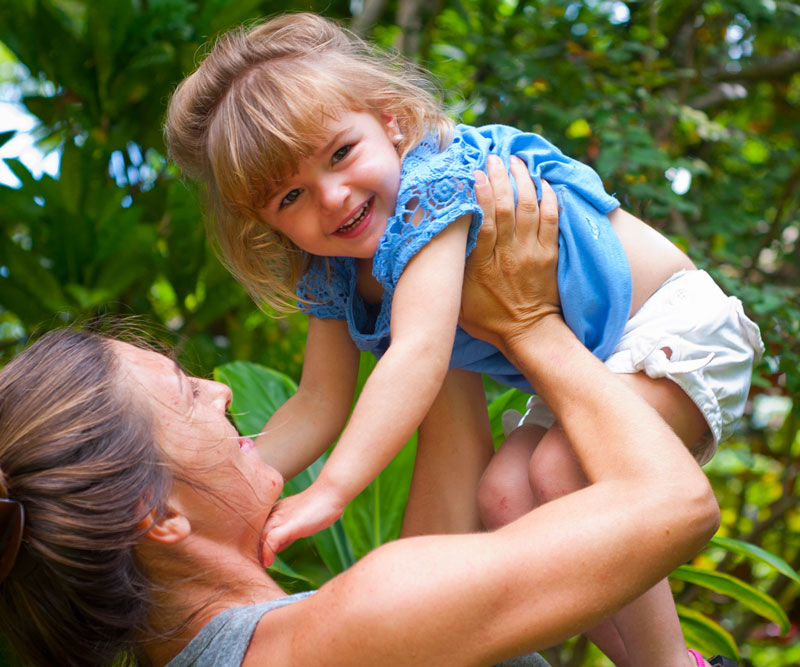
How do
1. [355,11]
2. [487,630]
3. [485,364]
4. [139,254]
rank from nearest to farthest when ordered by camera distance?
1. [487,630]
2. [485,364]
3. [139,254]
4. [355,11]

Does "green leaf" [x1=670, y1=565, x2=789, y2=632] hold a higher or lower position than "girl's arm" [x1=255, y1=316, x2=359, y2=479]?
lower

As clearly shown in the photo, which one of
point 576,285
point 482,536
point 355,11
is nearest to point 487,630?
point 482,536

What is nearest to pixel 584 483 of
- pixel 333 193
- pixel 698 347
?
pixel 698 347

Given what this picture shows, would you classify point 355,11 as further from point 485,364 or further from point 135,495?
point 135,495

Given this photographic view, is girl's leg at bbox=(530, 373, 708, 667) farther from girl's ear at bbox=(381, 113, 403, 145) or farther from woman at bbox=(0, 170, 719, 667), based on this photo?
girl's ear at bbox=(381, 113, 403, 145)

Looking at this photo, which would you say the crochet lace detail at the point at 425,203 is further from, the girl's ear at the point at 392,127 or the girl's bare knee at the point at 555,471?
the girl's bare knee at the point at 555,471

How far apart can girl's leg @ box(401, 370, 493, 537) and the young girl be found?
0.12 metres


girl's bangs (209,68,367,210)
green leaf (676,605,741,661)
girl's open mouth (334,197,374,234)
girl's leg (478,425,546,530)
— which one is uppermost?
girl's bangs (209,68,367,210)

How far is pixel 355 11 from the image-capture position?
13.1ft

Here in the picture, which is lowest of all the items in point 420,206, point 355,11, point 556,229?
point 355,11

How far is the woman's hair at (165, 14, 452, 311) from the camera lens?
1.44 metres

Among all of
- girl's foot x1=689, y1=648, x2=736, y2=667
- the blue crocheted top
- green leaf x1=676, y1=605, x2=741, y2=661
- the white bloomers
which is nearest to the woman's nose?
the blue crocheted top

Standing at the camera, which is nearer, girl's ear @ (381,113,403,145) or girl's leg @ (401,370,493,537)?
girl's ear @ (381,113,403,145)

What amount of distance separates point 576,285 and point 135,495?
2.71 feet
